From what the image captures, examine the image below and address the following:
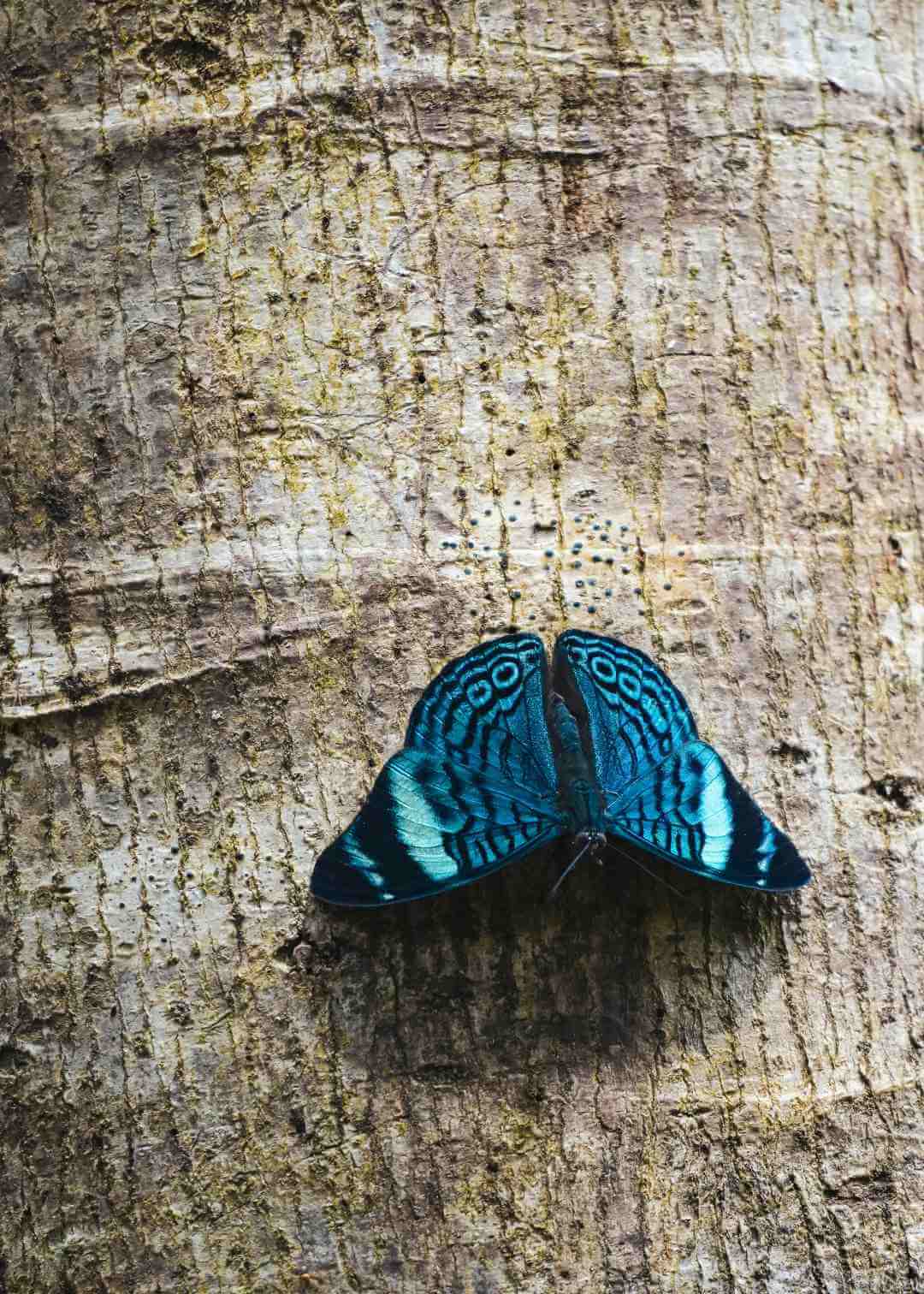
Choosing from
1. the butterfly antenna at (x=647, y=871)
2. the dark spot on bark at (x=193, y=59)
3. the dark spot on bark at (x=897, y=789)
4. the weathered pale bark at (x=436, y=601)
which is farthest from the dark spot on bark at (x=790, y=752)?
the dark spot on bark at (x=193, y=59)

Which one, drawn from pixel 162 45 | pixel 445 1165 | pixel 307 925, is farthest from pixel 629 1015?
pixel 162 45

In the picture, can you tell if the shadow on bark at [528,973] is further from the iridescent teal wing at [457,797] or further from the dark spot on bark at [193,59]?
the dark spot on bark at [193,59]

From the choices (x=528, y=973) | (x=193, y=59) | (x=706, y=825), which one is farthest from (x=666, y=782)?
(x=193, y=59)

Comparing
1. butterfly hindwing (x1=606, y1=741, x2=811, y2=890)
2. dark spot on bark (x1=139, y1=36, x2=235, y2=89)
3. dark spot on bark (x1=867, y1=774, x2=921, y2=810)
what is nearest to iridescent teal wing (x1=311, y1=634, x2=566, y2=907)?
butterfly hindwing (x1=606, y1=741, x2=811, y2=890)

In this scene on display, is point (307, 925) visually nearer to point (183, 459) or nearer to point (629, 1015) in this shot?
point (629, 1015)

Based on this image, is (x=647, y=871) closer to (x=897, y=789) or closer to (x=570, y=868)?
(x=570, y=868)
